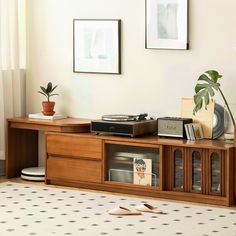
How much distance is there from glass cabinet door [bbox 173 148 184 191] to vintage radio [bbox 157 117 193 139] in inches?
8.0

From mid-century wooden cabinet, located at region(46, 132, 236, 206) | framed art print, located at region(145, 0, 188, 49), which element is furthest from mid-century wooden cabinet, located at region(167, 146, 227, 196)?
framed art print, located at region(145, 0, 188, 49)

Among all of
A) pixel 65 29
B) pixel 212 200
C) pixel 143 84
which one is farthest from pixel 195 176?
pixel 65 29

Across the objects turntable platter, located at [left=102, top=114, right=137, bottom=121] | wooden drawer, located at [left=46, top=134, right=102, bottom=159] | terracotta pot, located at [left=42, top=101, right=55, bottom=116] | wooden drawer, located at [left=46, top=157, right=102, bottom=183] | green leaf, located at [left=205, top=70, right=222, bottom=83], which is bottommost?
wooden drawer, located at [left=46, top=157, right=102, bottom=183]

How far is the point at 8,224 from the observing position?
5430 mm

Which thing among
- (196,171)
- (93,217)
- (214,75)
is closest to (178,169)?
(196,171)

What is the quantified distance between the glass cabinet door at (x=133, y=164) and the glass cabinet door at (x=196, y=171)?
13.4 inches

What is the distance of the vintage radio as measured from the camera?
6.36m

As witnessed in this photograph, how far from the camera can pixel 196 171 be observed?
243 inches

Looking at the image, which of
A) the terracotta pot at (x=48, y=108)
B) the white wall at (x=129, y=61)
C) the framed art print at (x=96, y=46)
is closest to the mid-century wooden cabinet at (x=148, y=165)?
the terracotta pot at (x=48, y=108)

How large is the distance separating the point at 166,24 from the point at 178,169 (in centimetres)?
134

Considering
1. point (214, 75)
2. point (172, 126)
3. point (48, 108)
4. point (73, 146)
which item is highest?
point (214, 75)

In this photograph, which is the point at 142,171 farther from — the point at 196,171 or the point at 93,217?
the point at 93,217

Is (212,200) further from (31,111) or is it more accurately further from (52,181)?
(31,111)

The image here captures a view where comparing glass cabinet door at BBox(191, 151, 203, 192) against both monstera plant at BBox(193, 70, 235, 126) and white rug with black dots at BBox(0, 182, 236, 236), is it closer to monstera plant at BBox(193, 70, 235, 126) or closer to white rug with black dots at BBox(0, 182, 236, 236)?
white rug with black dots at BBox(0, 182, 236, 236)
